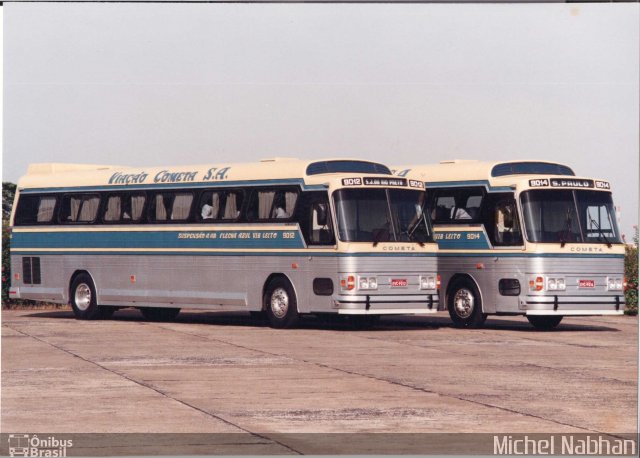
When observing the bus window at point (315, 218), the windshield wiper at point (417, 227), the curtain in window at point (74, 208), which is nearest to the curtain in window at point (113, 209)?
the curtain in window at point (74, 208)

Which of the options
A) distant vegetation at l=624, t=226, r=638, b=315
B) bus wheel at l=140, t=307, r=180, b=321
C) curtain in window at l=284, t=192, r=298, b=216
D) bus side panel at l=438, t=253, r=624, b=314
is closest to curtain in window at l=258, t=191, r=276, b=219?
curtain in window at l=284, t=192, r=298, b=216

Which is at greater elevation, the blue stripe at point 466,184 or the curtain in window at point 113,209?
the curtain in window at point 113,209

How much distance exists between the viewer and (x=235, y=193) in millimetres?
26547

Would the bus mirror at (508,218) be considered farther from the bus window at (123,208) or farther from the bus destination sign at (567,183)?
the bus window at (123,208)

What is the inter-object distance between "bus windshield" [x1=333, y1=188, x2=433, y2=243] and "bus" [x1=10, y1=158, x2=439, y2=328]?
0.9 inches

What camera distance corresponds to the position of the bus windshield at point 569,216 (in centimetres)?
2509

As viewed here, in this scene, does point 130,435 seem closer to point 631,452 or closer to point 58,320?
point 631,452

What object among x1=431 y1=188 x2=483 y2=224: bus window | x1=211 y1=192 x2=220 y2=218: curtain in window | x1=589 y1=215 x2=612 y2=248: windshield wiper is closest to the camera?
x1=589 y1=215 x2=612 y2=248: windshield wiper

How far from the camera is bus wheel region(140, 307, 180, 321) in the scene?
97.0 feet

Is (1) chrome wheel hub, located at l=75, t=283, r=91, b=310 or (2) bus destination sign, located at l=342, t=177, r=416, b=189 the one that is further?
(1) chrome wheel hub, located at l=75, t=283, r=91, b=310

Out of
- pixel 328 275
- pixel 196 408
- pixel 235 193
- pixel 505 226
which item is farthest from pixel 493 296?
pixel 196 408

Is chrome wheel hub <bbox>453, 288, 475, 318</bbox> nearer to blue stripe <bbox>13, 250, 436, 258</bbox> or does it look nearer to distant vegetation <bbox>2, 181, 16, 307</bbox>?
blue stripe <bbox>13, 250, 436, 258</bbox>

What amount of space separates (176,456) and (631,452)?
358cm

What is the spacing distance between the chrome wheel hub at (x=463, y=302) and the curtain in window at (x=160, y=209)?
235 inches
